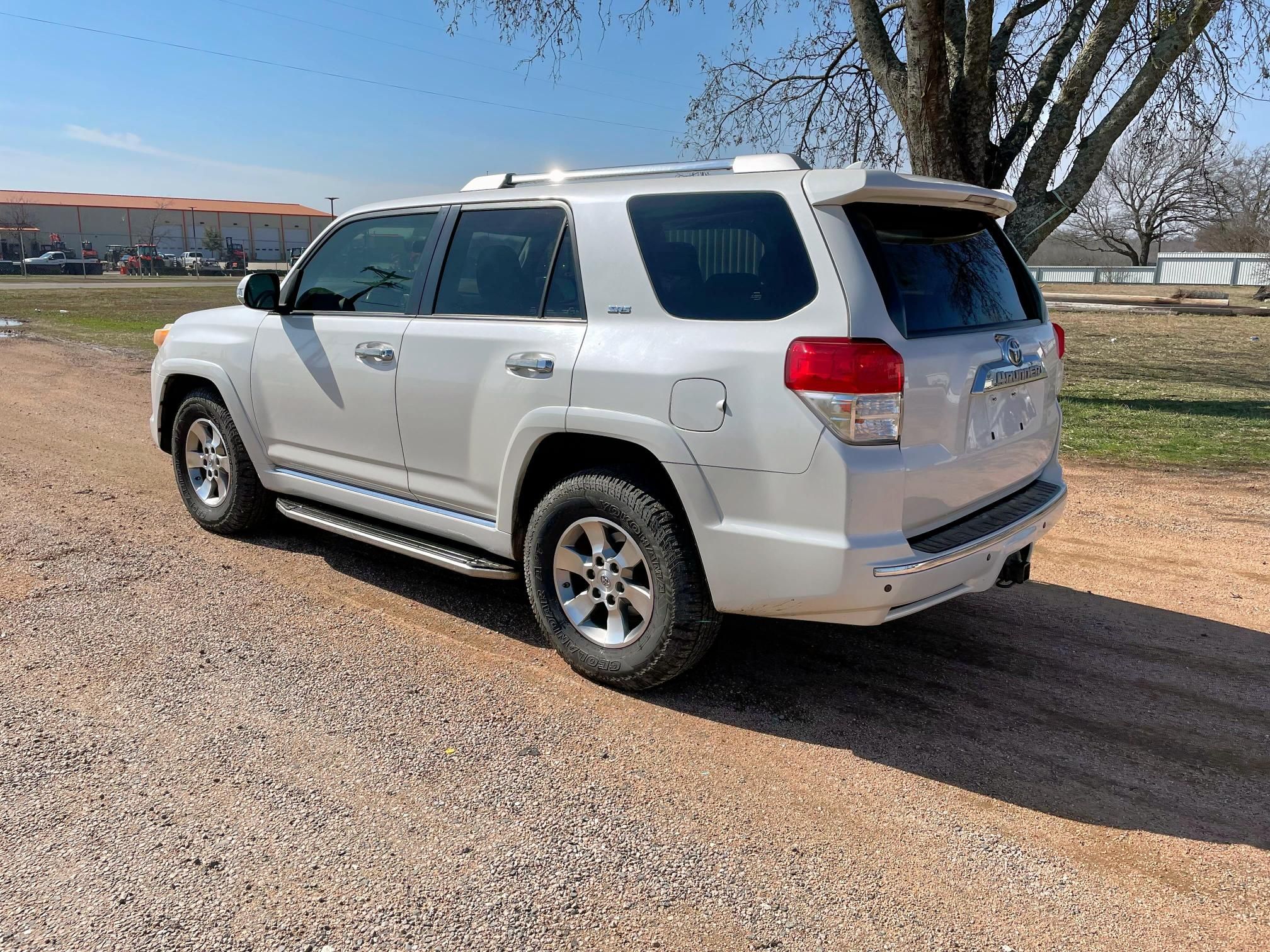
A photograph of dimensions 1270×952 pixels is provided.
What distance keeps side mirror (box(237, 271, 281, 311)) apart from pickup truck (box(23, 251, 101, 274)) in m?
70.6

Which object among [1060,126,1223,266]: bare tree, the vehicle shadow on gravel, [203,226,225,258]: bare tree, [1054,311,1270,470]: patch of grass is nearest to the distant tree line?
[1060,126,1223,266]: bare tree

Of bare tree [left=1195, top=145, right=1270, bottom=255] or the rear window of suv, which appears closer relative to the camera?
the rear window of suv

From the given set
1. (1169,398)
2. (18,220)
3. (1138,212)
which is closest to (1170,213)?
(1138,212)

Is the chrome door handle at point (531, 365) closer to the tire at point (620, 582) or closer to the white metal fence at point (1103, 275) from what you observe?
the tire at point (620, 582)

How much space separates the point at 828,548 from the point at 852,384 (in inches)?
21.5

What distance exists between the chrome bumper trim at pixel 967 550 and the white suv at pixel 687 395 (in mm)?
12

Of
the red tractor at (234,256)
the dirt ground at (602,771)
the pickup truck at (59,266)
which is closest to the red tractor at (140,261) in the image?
the pickup truck at (59,266)

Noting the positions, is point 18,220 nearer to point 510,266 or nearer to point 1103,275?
point 1103,275

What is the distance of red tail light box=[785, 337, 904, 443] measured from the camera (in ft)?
10.3

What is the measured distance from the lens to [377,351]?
456 cm

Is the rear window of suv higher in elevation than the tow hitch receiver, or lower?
higher

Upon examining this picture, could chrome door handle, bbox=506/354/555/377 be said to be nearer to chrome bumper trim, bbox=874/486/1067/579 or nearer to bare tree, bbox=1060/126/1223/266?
chrome bumper trim, bbox=874/486/1067/579

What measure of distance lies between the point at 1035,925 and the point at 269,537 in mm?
4721

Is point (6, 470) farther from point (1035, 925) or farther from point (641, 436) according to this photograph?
point (1035, 925)
